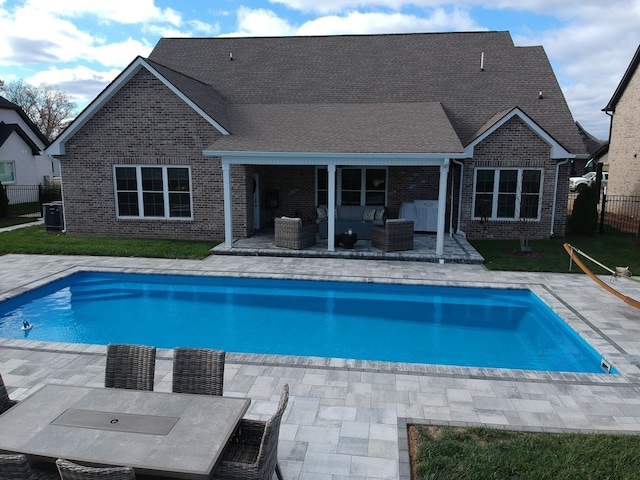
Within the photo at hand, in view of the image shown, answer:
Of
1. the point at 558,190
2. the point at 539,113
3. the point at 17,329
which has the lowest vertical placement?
the point at 17,329

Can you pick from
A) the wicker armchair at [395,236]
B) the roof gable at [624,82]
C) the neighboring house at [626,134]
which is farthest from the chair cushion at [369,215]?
the roof gable at [624,82]

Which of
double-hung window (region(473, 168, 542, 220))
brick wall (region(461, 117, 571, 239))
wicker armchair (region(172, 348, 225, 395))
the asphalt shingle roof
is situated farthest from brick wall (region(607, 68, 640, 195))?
wicker armchair (region(172, 348, 225, 395))

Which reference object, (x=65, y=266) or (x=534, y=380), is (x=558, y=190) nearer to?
(x=534, y=380)

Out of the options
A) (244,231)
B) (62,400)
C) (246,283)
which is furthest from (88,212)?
(62,400)

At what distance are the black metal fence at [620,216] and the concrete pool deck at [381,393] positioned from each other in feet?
35.9

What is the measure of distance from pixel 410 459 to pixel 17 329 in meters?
8.32

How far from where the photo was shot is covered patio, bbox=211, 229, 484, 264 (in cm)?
1391

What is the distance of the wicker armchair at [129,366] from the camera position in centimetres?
498

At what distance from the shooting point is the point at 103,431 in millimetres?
3928

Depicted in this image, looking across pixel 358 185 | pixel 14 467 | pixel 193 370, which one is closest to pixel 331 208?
pixel 358 185

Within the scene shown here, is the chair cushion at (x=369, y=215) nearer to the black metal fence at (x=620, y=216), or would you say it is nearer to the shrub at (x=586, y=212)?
the shrub at (x=586, y=212)

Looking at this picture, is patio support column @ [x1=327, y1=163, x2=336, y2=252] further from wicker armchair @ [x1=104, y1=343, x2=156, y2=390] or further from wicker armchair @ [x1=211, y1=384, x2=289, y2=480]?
wicker armchair @ [x1=211, y1=384, x2=289, y2=480]

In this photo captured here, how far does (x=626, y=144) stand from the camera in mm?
22984

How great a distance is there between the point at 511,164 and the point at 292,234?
7.97 m
